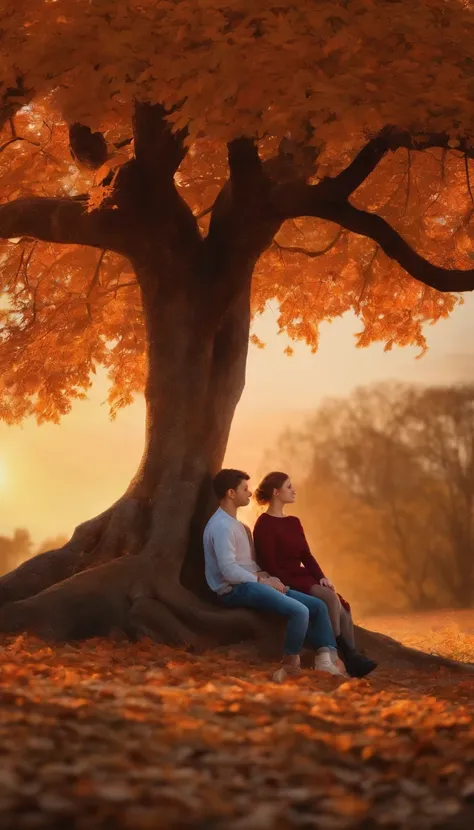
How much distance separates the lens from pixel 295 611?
347 inches

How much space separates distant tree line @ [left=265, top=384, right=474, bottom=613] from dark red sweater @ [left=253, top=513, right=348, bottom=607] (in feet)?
47.8

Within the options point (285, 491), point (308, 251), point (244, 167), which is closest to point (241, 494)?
point (285, 491)

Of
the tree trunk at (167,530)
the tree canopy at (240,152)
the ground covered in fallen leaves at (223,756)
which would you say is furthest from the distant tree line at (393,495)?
the ground covered in fallen leaves at (223,756)

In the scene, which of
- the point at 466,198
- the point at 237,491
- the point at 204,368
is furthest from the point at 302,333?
the point at 237,491

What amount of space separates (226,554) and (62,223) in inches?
177

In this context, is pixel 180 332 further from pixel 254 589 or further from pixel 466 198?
pixel 466 198

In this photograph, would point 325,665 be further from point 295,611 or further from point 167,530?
point 167,530

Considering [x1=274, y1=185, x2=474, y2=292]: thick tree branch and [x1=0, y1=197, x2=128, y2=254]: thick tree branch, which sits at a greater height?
[x1=0, y1=197, x2=128, y2=254]: thick tree branch

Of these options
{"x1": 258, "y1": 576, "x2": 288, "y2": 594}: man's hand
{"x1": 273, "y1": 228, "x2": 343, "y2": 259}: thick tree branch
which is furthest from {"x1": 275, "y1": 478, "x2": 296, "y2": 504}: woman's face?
{"x1": 273, "y1": 228, "x2": 343, "y2": 259}: thick tree branch

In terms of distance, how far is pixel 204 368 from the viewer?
1114 centimetres

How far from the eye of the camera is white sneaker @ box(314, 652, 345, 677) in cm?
871

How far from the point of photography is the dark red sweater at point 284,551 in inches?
367

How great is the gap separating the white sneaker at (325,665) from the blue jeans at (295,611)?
0.40ft

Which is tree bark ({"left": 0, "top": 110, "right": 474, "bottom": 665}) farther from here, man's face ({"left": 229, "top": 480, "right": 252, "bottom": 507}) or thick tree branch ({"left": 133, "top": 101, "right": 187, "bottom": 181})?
man's face ({"left": 229, "top": 480, "right": 252, "bottom": 507})
